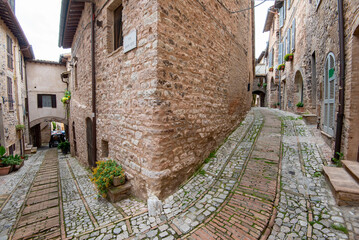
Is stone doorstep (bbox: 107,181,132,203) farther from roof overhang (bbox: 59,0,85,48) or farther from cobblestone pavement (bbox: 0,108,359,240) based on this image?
roof overhang (bbox: 59,0,85,48)

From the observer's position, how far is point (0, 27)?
827 centimetres

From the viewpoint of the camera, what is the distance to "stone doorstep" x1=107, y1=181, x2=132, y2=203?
3.51m

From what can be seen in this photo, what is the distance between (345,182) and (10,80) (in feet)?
46.1

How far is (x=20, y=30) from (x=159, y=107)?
12.0m

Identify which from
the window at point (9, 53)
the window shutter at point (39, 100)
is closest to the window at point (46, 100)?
the window shutter at point (39, 100)

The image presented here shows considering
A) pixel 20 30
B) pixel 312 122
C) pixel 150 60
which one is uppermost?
pixel 20 30

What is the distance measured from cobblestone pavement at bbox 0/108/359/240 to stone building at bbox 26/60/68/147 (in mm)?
11922

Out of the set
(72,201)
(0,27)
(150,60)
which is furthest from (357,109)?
(0,27)

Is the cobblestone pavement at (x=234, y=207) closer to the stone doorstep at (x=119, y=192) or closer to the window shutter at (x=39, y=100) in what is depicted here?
the stone doorstep at (x=119, y=192)

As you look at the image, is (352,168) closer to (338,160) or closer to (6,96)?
(338,160)

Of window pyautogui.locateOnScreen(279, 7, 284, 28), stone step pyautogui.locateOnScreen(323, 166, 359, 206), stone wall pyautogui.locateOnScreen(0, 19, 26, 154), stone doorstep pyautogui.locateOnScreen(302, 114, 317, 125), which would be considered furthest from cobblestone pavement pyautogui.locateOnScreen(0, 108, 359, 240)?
window pyautogui.locateOnScreen(279, 7, 284, 28)

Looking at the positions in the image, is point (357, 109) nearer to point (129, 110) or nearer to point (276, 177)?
point (276, 177)

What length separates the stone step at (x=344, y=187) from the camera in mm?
2619

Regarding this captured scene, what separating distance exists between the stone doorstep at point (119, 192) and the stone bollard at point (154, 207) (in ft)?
2.68
